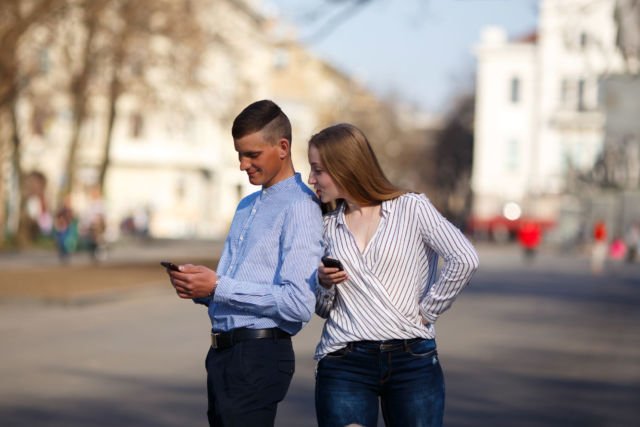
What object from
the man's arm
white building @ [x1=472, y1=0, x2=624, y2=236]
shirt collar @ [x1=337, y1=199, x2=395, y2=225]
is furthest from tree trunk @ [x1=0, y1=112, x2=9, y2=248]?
white building @ [x1=472, y1=0, x2=624, y2=236]

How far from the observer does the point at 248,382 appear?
4934 millimetres

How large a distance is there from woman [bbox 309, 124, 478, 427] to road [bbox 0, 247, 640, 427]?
4.98 meters

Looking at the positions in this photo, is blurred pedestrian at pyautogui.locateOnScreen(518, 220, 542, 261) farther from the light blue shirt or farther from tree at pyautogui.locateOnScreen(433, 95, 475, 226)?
tree at pyautogui.locateOnScreen(433, 95, 475, 226)

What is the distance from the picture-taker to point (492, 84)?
103m

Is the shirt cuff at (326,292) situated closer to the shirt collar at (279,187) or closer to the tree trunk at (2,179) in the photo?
the shirt collar at (279,187)

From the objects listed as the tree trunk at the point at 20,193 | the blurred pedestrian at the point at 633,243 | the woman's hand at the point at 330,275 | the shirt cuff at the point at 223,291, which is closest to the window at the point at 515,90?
the blurred pedestrian at the point at 633,243

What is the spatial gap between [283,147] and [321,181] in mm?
181

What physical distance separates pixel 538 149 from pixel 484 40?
9.40 meters

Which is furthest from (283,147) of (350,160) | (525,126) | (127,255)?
(525,126)

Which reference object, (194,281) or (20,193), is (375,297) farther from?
(20,193)

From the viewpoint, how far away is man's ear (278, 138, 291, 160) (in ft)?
Result: 16.4

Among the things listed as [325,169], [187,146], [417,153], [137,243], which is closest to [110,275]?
[325,169]

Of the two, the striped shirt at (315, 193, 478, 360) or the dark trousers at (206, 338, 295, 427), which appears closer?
the dark trousers at (206, 338, 295, 427)

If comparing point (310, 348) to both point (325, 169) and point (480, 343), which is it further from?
point (325, 169)
